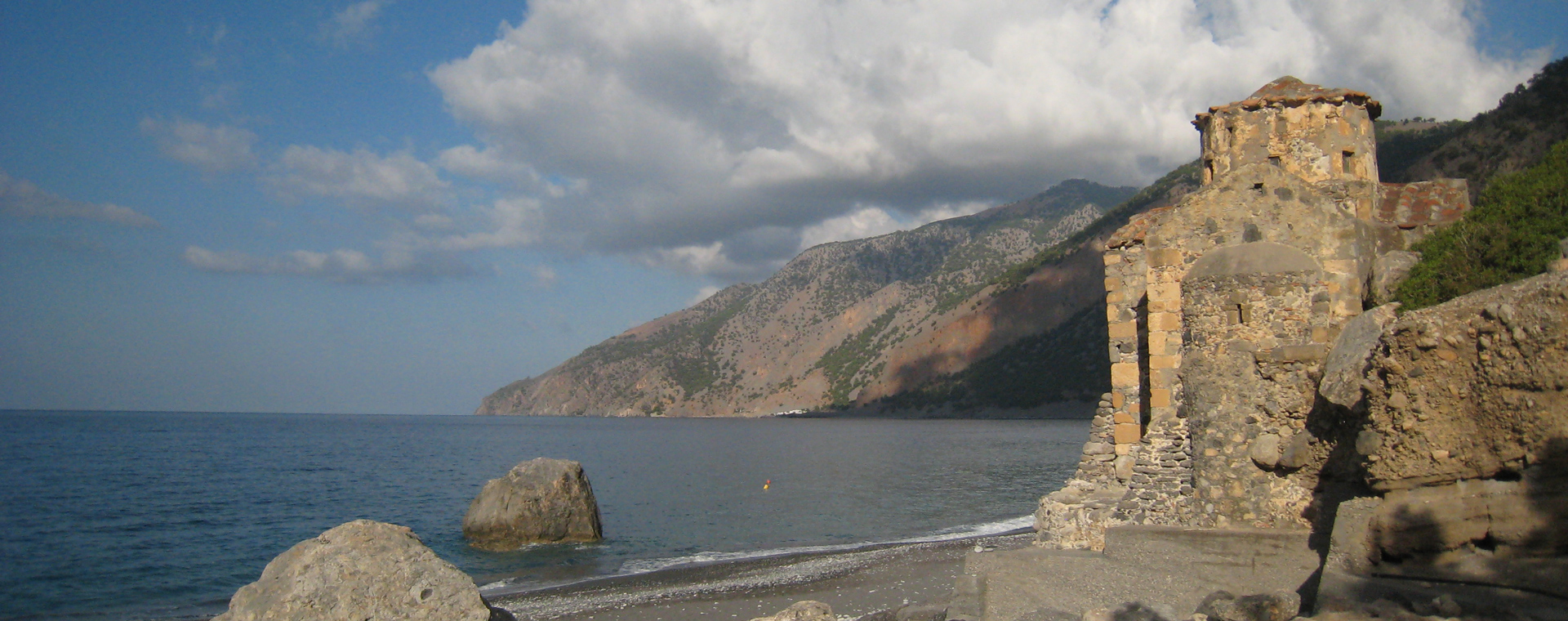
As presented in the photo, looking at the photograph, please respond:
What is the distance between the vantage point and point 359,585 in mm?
9500

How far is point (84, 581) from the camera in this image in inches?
835

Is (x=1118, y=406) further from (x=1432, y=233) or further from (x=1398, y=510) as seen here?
(x=1398, y=510)

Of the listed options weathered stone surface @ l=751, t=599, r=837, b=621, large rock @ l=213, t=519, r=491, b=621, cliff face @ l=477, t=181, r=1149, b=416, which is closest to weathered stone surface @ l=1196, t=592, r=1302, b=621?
weathered stone surface @ l=751, t=599, r=837, b=621

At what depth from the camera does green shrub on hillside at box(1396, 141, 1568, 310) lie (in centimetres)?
977

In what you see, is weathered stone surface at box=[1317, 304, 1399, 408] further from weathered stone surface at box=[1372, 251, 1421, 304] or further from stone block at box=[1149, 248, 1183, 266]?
stone block at box=[1149, 248, 1183, 266]

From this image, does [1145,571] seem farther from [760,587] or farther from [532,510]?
[532,510]

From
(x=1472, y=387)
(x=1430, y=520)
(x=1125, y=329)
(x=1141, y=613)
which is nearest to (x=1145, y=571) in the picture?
(x=1141, y=613)

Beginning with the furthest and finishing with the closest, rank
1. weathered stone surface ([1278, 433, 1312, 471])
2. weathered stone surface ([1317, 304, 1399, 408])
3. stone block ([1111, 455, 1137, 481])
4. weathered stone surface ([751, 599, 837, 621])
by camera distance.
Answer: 1. stone block ([1111, 455, 1137, 481])
2. weathered stone surface ([751, 599, 837, 621])
3. weathered stone surface ([1278, 433, 1312, 471])
4. weathered stone surface ([1317, 304, 1399, 408])

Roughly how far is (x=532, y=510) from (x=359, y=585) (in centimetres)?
1635

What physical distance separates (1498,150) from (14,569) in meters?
57.6

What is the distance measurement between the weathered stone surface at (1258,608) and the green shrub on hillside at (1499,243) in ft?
15.4

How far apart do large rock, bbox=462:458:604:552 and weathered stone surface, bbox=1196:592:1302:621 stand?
2092 cm

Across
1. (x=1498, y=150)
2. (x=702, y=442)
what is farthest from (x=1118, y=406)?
(x=702, y=442)

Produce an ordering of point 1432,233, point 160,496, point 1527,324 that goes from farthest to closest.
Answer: point 160,496 < point 1432,233 < point 1527,324
